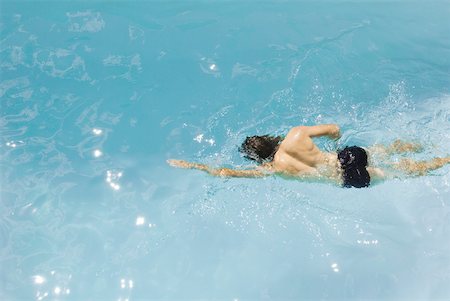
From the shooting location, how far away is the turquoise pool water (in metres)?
4.75

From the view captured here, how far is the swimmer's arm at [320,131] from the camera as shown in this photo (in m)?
4.45

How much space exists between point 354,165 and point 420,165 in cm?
70

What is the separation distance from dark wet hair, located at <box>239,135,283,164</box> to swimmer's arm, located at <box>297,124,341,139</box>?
34cm

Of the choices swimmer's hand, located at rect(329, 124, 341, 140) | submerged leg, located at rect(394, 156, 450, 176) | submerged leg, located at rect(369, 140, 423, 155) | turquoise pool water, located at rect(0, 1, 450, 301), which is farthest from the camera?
submerged leg, located at rect(369, 140, 423, 155)

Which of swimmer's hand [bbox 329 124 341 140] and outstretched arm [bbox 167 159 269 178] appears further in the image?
swimmer's hand [bbox 329 124 341 140]

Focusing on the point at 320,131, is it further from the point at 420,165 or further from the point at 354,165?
the point at 420,165

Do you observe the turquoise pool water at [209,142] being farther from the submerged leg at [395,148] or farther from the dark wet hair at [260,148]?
the dark wet hair at [260,148]

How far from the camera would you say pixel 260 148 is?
451 centimetres

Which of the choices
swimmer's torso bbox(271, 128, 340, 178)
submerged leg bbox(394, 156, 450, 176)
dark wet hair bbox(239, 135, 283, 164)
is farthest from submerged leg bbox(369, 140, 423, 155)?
dark wet hair bbox(239, 135, 283, 164)

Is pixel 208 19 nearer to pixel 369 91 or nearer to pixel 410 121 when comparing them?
pixel 369 91

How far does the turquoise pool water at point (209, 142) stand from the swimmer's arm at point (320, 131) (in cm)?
58

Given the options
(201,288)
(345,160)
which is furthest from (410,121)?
(201,288)

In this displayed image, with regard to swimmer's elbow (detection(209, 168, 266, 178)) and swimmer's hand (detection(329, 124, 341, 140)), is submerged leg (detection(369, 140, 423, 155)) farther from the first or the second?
swimmer's elbow (detection(209, 168, 266, 178))

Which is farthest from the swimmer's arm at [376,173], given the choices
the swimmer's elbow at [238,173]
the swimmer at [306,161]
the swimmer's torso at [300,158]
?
the swimmer's elbow at [238,173]
